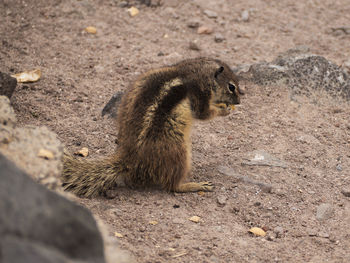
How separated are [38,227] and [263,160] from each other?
336cm

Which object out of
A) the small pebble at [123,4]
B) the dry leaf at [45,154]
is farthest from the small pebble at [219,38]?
the dry leaf at [45,154]

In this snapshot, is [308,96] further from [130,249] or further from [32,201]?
[32,201]

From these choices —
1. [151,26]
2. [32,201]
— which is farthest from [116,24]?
[32,201]

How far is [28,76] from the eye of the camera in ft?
19.2

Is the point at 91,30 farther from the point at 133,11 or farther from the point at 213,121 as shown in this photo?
the point at 213,121

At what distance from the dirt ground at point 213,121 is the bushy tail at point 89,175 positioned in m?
0.13

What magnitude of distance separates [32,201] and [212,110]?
277cm

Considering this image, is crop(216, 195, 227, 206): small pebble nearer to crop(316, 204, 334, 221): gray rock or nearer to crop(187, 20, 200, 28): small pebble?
crop(316, 204, 334, 221): gray rock

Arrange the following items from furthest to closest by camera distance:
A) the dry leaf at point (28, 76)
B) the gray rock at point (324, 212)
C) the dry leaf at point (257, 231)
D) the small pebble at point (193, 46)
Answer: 1. the small pebble at point (193, 46)
2. the dry leaf at point (28, 76)
3. the gray rock at point (324, 212)
4. the dry leaf at point (257, 231)

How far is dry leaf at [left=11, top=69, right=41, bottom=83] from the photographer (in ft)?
19.0

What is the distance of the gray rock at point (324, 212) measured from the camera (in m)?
4.04

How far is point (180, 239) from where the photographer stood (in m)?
3.56

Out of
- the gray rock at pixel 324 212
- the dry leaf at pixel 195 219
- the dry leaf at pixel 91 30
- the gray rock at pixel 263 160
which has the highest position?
the dry leaf at pixel 91 30

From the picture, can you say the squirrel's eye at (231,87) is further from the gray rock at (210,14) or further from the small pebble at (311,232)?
the gray rock at (210,14)
